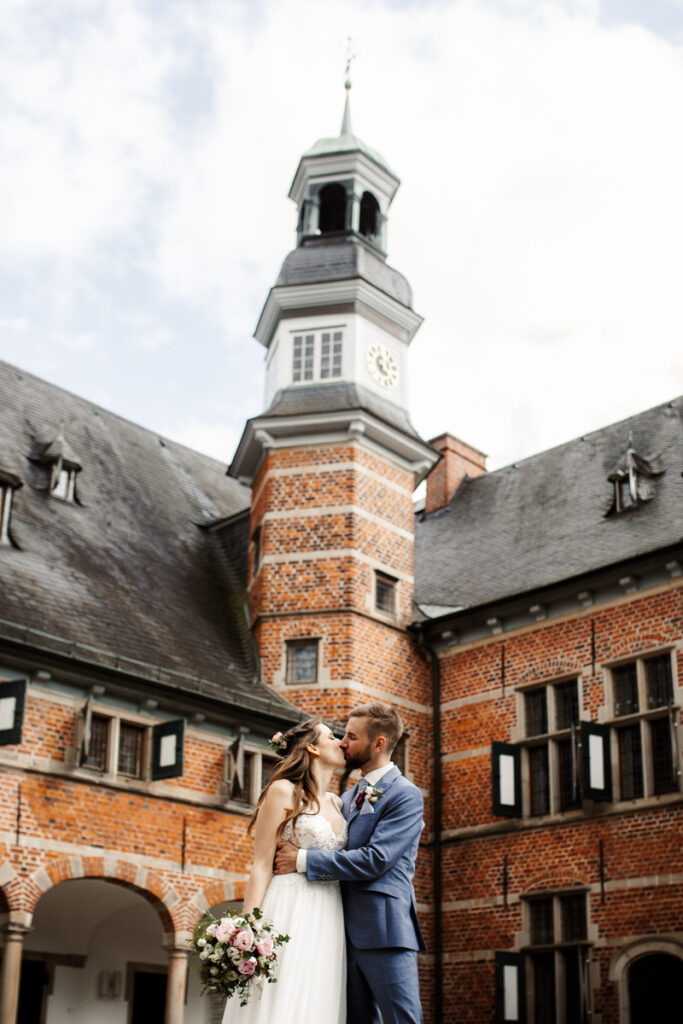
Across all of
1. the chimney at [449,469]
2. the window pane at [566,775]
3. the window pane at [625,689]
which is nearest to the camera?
the window pane at [625,689]

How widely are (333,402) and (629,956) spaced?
29.5 ft

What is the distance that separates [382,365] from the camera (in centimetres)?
1962

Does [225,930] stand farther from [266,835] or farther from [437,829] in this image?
[437,829]

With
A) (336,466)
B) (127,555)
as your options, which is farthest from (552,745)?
(127,555)

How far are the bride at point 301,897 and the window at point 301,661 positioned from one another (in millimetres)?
11461

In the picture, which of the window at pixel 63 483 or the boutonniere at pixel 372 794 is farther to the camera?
the window at pixel 63 483

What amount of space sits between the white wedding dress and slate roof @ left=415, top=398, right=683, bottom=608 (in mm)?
10634

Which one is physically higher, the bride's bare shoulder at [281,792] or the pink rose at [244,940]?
the bride's bare shoulder at [281,792]

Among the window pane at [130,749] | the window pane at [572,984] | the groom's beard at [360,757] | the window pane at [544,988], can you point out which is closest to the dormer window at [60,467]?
the window pane at [130,749]

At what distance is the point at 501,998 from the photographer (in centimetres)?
1483

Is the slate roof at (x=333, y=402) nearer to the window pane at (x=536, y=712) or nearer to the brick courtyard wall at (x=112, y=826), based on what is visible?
the window pane at (x=536, y=712)

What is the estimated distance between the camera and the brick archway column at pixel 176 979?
525 inches

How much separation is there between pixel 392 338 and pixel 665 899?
32.9 feet

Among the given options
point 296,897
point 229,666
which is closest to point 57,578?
point 229,666
